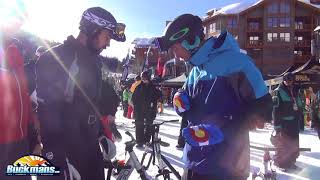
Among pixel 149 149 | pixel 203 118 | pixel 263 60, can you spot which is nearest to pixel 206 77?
pixel 203 118

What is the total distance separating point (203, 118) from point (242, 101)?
31 cm

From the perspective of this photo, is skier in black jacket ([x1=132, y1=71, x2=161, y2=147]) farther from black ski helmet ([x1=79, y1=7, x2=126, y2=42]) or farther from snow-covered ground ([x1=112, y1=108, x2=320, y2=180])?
black ski helmet ([x1=79, y1=7, x2=126, y2=42])

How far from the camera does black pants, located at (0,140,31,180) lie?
3.11 meters

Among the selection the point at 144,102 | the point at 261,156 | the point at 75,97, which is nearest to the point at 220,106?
the point at 75,97

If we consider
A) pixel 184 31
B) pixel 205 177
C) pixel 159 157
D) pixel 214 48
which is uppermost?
pixel 184 31

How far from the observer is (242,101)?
285 cm

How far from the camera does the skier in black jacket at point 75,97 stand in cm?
307

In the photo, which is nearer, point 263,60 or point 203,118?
point 203,118

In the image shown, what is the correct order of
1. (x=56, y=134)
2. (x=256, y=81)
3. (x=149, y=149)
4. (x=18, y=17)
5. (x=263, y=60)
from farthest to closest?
(x=263, y=60)
(x=149, y=149)
(x=18, y=17)
(x=56, y=134)
(x=256, y=81)

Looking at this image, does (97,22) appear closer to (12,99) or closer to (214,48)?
(12,99)

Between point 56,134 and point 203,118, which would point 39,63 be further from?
point 203,118

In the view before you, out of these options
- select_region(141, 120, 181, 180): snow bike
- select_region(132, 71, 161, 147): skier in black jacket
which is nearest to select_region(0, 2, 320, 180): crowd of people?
select_region(141, 120, 181, 180): snow bike

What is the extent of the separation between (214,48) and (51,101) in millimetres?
1278

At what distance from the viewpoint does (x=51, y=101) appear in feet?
10.0
